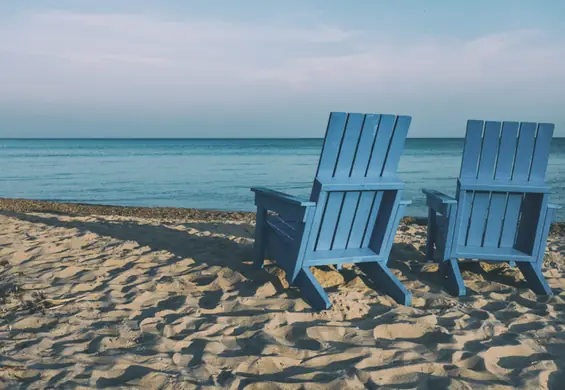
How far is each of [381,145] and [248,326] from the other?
1405mm

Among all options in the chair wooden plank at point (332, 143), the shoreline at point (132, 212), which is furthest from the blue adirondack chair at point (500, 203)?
the shoreline at point (132, 212)

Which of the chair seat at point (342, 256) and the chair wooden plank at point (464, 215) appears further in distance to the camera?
the chair wooden plank at point (464, 215)

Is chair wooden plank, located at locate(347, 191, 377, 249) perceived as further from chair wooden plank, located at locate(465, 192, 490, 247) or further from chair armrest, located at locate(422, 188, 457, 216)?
chair wooden plank, located at locate(465, 192, 490, 247)

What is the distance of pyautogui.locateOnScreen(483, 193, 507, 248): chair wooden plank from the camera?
365 centimetres

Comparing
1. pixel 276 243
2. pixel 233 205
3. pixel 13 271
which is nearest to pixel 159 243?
pixel 13 271

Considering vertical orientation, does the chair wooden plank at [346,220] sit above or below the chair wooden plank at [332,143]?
below

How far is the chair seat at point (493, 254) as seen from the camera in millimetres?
3627

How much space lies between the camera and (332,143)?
3.07 meters

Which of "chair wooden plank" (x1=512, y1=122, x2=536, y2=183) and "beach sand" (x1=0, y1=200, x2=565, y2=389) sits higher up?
"chair wooden plank" (x1=512, y1=122, x2=536, y2=183)

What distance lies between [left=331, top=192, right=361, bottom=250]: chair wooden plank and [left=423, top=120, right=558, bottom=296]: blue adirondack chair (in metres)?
0.67

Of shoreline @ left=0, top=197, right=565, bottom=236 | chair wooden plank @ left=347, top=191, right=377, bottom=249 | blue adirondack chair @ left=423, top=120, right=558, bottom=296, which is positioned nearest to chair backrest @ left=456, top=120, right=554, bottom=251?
blue adirondack chair @ left=423, top=120, right=558, bottom=296

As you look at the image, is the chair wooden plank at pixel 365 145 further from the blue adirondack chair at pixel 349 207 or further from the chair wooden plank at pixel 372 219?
the chair wooden plank at pixel 372 219

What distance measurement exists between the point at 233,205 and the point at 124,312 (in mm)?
8534

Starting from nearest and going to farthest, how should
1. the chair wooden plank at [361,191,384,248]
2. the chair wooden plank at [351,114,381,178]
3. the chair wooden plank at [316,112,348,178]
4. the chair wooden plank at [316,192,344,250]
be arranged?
the chair wooden plank at [316,112,348,178], the chair wooden plank at [351,114,381,178], the chair wooden plank at [316,192,344,250], the chair wooden plank at [361,191,384,248]
